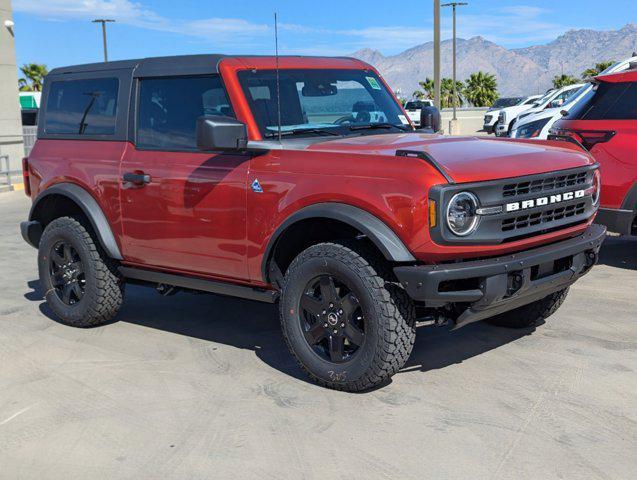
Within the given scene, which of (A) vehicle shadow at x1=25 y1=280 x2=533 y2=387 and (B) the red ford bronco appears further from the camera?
(A) vehicle shadow at x1=25 y1=280 x2=533 y2=387

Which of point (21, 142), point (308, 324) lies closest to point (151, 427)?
point (308, 324)

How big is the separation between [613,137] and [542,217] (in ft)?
10.8

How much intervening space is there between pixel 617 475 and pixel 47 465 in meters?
2.62

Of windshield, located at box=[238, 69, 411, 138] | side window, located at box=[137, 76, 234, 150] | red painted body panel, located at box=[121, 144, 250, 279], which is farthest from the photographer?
side window, located at box=[137, 76, 234, 150]

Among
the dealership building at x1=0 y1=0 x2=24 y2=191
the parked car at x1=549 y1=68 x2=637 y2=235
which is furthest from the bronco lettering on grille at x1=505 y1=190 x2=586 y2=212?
the dealership building at x1=0 y1=0 x2=24 y2=191

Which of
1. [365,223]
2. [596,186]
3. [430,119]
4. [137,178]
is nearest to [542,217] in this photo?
[596,186]

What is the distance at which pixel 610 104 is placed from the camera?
7695mm

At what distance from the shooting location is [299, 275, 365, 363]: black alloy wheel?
4531mm

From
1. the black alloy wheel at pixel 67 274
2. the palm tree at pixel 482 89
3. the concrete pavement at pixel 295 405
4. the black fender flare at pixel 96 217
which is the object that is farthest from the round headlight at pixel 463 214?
the palm tree at pixel 482 89

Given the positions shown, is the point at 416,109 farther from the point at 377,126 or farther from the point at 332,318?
the point at 332,318

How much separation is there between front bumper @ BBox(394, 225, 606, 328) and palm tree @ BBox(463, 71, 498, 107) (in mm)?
79958

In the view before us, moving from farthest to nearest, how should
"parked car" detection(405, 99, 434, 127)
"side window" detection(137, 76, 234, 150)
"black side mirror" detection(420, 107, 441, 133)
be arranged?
"parked car" detection(405, 99, 434, 127) → "black side mirror" detection(420, 107, 441, 133) → "side window" detection(137, 76, 234, 150)

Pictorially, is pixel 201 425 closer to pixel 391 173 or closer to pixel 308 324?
pixel 308 324

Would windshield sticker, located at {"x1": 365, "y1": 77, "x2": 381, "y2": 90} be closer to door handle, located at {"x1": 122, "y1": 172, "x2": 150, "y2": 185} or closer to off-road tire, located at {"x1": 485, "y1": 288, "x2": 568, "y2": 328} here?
door handle, located at {"x1": 122, "y1": 172, "x2": 150, "y2": 185}
